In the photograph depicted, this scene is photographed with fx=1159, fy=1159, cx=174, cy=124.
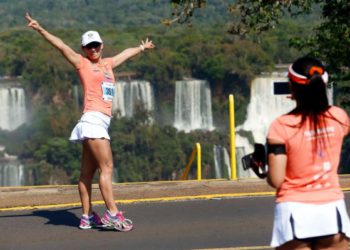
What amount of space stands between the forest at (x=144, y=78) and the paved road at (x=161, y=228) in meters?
59.0

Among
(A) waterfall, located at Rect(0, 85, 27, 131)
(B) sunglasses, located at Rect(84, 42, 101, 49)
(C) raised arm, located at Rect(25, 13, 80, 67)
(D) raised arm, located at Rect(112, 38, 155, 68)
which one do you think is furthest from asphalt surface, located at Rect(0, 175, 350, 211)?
(A) waterfall, located at Rect(0, 85, 27, 131)

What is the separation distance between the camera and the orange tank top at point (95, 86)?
27.1 feet

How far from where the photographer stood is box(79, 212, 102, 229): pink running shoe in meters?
8.67

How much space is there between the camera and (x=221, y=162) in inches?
2938

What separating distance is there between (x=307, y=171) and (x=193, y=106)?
281 feet

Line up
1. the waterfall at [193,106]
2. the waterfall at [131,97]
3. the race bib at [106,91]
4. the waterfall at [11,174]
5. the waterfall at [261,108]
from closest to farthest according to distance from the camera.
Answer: the race bib at [106,91] → the waterfall at [11,174] → the waterfall at [261,108] → the waterfall at [131,97] → the waterfall at [193,106]

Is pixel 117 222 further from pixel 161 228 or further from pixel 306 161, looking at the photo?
pixel 306 161

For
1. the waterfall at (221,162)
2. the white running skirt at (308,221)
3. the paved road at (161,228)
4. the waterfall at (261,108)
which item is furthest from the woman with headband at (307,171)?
the waterfall at (261,108)

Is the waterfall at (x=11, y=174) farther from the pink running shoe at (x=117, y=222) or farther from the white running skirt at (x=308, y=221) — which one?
the white running skirt at (x=308, y=221)

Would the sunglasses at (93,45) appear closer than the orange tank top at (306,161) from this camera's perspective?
No

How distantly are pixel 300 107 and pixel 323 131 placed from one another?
0.14m

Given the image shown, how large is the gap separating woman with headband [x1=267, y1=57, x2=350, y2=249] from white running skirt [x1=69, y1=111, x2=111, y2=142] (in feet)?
10.9

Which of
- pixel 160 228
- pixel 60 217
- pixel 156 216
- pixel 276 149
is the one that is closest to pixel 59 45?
pixel 160 228

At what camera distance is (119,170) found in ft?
260
